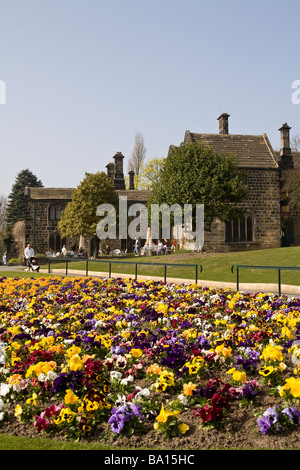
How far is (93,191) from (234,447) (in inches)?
1484

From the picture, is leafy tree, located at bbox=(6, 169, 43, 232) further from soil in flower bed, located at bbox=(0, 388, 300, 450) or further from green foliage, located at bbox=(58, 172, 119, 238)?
soil in flower bed, located at bbox=(0, 388, 300, 450)

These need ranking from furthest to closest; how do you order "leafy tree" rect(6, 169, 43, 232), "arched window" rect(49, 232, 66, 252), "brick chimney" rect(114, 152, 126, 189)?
"leafy tree" rect(6, 169, 43, 232) < "brick chimney" rect(114, 152, 126, 189) < "arched window" rect(49, 232, 66, 252)

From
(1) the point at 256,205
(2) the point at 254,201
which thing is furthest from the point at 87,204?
(1) the point at 256,205

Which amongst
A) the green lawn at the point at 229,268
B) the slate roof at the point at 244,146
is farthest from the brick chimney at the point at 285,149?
the green lawn at the point at 229,268

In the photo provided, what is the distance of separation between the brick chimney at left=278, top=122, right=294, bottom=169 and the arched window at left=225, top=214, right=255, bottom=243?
6.82m

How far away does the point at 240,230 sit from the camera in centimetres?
4022

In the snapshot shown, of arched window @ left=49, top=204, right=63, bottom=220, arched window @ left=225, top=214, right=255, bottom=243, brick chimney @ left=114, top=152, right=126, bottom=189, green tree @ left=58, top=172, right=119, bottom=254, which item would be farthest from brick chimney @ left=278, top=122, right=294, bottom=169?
arched window @ left=49, top=204, right=63, bottom=220

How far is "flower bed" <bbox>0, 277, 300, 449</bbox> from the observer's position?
3711mm

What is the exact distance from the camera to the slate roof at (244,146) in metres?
40.8

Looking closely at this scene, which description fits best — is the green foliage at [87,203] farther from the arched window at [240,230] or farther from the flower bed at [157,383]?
the flower bed at [157,383]

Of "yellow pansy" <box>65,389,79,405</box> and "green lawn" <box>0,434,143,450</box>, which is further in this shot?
"yellow pansy" <box>65,389,79,405</box>
